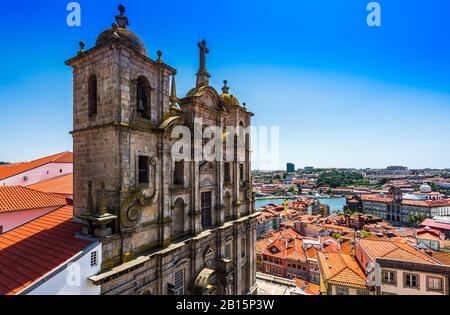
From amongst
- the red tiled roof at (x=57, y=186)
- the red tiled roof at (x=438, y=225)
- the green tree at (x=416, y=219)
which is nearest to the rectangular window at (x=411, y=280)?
the red tiled roof at (x=57, y=186)

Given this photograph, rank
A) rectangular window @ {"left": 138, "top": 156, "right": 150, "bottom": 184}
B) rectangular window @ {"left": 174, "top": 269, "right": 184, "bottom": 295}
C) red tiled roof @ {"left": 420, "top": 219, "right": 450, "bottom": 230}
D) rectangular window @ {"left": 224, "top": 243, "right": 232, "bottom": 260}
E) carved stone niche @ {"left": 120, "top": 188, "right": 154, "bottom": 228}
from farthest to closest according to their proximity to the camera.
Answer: red tiled roof @ {"left": 420, "top": 219, "right": 450, "bottom": 230}, rectangular window @ {"left": 224, "top": 243, "right": 232, "bottom": 260}, rectangular window @ {"left": 174, "top": 269, "right": 184, "bottom": 295}, rectangular window @ {"left": 138, "top": 156, "right": 150, "bottom": 184}, carved stone niche @ {"left": 120, "top": 188, "right": 154, "bottom": 228}

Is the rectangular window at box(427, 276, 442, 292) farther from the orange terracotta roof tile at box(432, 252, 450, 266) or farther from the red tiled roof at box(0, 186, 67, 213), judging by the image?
the red tiled roof at box(0, 186, 67, 213)

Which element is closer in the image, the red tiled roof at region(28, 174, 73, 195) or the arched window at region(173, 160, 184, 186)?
the arched window at region(173, 160, 184, 186)

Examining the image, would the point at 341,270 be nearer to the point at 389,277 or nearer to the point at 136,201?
the point at 389,277

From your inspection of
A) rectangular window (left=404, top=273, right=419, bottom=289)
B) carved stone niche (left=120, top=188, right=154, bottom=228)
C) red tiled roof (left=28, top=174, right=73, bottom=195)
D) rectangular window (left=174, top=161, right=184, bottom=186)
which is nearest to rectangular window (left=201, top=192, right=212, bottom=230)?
rectangular window (left=174, top=161, right=184, bottom=186)
